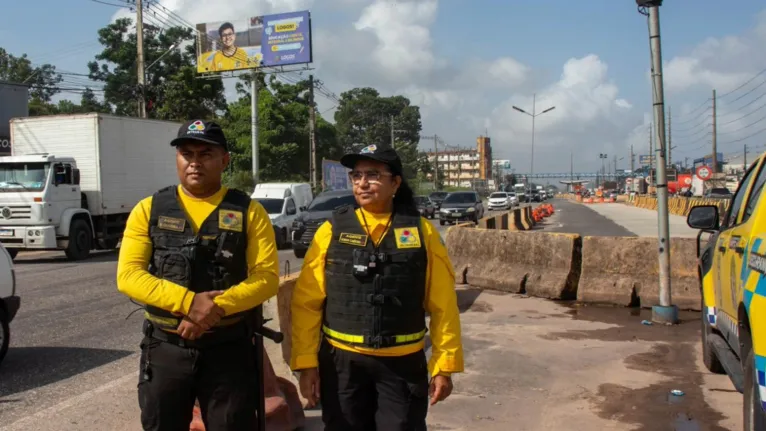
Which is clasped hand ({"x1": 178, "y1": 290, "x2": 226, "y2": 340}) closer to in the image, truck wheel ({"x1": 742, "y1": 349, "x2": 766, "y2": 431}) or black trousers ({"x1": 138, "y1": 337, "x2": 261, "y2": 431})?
black trousers ({"x1": 138, "y1": 337, "x2": 261, "y2": 431})

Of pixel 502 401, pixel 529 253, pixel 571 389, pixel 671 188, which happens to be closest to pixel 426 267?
pixel 502 401

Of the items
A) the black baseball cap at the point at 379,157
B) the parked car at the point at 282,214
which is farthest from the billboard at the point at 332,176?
the black baseball cap at the point at 379,157

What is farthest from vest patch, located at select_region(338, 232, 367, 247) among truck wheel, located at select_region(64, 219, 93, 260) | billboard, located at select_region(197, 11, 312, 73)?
billboard, located at select_region(197, 11, 312, 73)

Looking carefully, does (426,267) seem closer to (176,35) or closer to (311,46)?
(311,46)

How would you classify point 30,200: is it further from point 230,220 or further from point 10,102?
point 10,102

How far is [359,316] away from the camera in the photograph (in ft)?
9.57

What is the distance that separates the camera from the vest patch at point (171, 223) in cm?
282

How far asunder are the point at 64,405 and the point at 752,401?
192 inches

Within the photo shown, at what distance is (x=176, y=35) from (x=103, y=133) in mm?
36496

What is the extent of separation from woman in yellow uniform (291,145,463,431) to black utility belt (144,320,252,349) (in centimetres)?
27

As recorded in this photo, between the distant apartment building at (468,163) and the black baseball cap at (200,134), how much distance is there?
427ft

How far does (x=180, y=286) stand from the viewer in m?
2.72

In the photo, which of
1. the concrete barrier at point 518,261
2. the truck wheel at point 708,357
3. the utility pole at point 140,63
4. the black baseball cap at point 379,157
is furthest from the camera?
the utility pole at point 140,63

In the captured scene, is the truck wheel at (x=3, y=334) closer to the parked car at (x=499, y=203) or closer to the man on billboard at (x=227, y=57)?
the man on billboard at (x=227, y=57)
